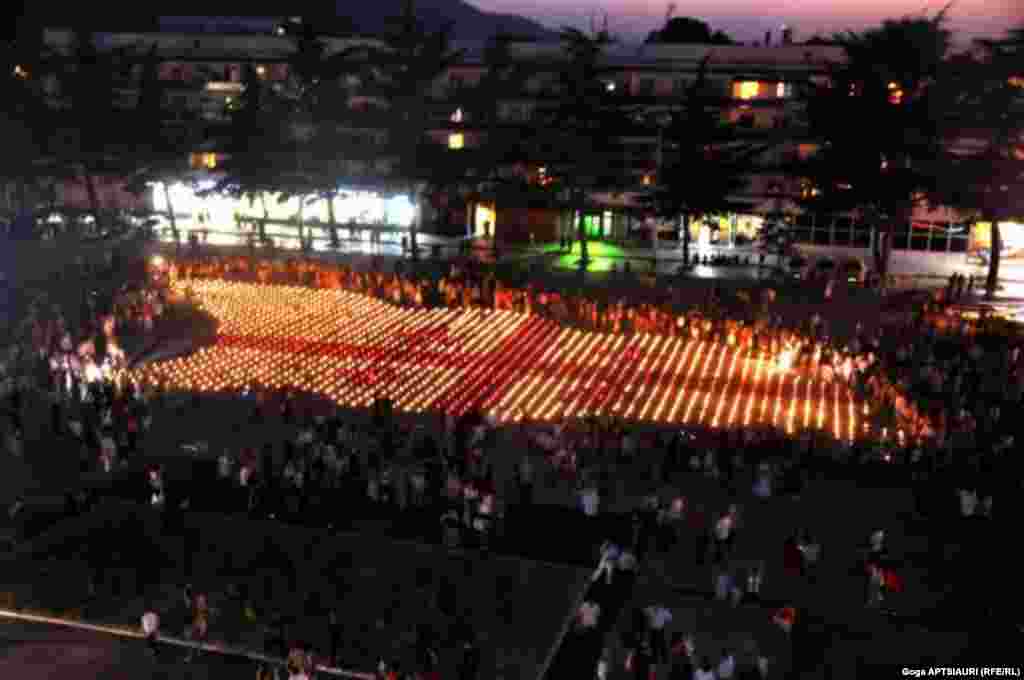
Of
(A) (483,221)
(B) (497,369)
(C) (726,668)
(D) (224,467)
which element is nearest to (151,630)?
(D) (224,467)

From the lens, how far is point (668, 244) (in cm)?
4872

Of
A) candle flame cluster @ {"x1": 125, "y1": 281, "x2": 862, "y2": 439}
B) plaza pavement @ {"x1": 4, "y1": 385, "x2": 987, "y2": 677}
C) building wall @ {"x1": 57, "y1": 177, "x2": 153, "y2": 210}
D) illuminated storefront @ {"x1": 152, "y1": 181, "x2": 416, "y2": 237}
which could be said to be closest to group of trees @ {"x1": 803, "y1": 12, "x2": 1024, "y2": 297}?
candle flame cluster @ {"x1": 125, "y1": 281, "x2": 862, "y2": 439}

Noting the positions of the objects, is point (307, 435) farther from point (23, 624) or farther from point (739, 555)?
point (739, 555)

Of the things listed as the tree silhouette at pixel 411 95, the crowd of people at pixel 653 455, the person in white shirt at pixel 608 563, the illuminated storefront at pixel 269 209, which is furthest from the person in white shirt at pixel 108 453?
the illuminated storefront at pixel 269 209

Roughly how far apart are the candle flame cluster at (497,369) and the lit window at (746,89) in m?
20.8

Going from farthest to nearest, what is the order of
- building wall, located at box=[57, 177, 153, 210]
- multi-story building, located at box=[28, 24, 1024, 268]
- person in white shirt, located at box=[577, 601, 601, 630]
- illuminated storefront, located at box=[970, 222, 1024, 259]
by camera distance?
building wall, located at box=[57, 177, 153, 210]
multi-story building, located at box=[28, 24, 1024, 268]
illuminated storefront, located at box=[970, 222, 1024, 259]
person in white shirt, located at box=[577, 601, 601, 630]

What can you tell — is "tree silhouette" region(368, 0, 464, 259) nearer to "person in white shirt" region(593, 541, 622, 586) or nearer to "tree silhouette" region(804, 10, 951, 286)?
"tree silhouette" region(804, 10, 951, 286)

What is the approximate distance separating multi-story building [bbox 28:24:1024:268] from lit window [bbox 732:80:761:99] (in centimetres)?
5

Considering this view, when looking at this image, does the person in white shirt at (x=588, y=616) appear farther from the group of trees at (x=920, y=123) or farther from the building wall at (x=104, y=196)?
the building wall at (x=104, y=196)

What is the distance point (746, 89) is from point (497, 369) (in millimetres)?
25765

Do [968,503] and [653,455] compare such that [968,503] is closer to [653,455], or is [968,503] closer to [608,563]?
[653,455]

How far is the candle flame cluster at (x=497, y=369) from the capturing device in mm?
25984

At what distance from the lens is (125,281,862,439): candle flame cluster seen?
25984mm

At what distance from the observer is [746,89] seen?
156ft
